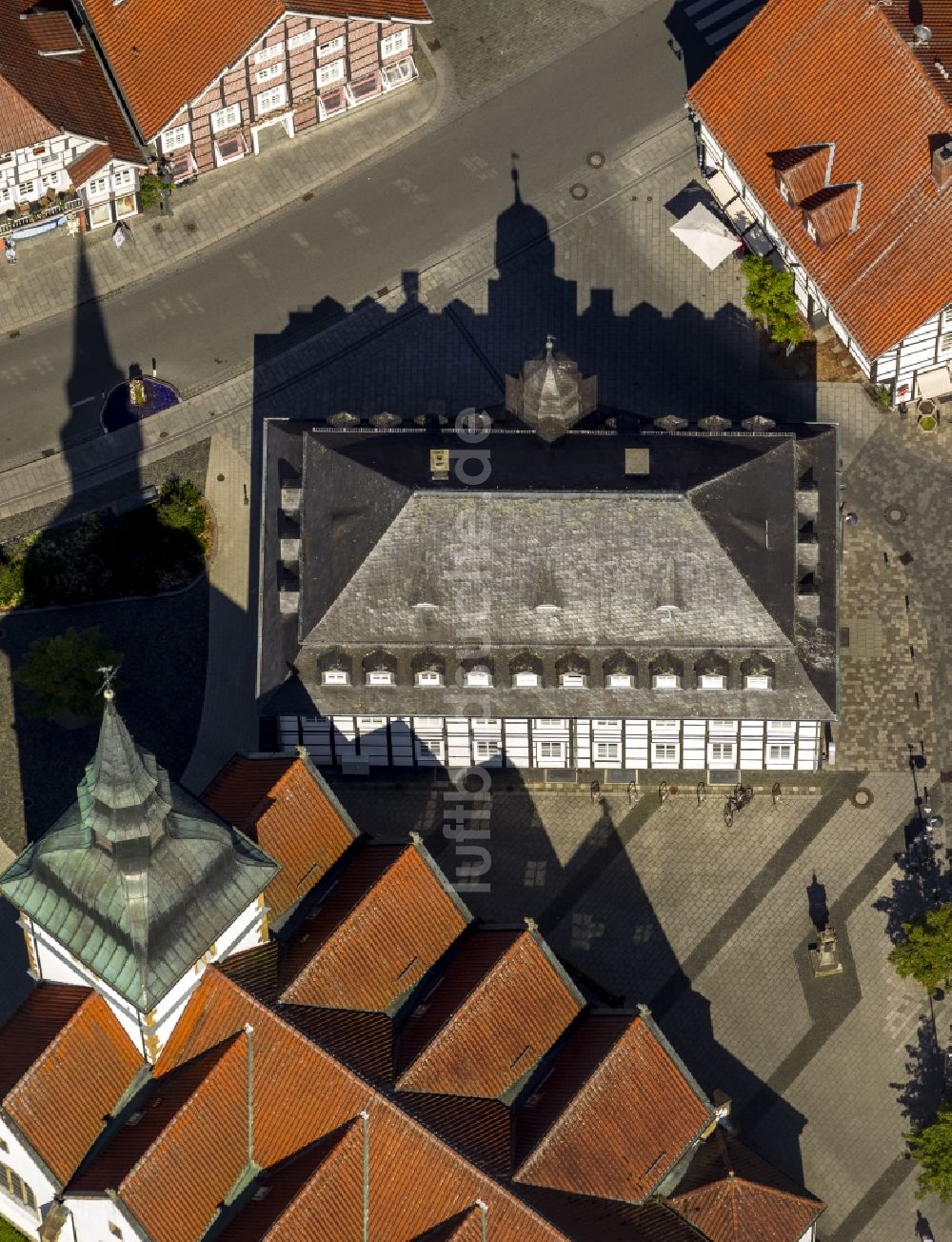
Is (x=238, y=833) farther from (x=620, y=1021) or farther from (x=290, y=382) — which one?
(x=290, y=382)

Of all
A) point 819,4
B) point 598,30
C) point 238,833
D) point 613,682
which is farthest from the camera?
point 598,30

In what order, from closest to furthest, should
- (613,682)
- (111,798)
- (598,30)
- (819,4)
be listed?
(111,798) < (613,682) < (819,4) < (598,30)

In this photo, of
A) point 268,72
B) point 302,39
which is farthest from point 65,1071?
point 302,39

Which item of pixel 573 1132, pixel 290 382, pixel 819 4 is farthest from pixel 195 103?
pixel 573 1132

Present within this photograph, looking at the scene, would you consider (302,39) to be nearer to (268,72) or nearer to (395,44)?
(268,72)

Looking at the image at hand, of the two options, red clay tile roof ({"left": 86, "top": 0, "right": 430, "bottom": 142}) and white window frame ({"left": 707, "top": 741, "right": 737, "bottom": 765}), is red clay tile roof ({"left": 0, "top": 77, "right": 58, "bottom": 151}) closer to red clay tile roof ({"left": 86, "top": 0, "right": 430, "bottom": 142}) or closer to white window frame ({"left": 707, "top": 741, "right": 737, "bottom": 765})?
red clay tile roof ({"left": 86, "top": 0, "right": 430, "bottom": 142})

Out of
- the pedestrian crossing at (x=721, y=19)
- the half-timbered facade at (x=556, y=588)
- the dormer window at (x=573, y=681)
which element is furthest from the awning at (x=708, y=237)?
the dormer window at (x=573, y=681)

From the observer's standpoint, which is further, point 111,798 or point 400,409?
point 400,409
